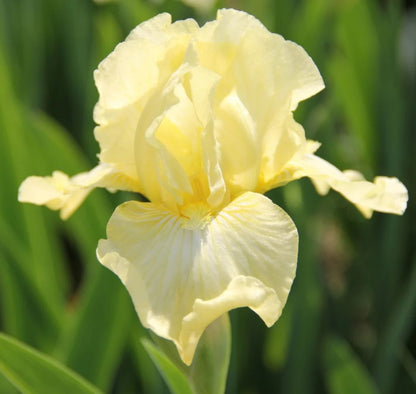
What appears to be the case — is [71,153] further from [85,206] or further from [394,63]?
[394,63]

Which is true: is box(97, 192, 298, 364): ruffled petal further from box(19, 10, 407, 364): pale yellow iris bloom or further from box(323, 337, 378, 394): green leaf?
box(323, 337, 378, 394): green leaf

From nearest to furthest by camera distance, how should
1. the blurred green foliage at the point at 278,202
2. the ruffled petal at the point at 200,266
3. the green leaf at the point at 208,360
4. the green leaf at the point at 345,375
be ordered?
the ruffled petal at the point at 200,266 < the green leaf at the point at 208,360 < the green leaf at the point at 345,375 < the blurred green foliage at the point at 278,202

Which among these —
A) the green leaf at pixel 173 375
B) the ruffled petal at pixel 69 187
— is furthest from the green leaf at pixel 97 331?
the green leaf at pixel 173 375

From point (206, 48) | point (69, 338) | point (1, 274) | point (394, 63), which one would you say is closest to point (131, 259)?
point (206, 48)

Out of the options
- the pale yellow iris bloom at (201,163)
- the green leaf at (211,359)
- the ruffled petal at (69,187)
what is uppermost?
the pale yellow iris bloom at (201,163)

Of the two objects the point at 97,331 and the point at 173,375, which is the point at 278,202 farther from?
the point at 173,375

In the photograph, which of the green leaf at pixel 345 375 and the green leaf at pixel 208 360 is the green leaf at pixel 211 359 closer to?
the green leaf at pixel 208 360

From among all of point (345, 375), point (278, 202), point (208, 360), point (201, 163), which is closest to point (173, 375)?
point (208, 360)
